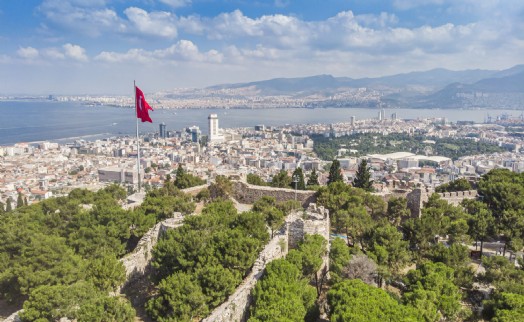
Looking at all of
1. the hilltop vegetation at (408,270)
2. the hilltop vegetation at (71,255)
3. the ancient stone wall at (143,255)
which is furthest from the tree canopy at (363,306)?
the ancient stone wall at (143,255)

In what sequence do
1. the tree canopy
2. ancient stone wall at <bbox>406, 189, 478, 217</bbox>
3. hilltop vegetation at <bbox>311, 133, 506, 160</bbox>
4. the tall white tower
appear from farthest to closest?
1. the tall white tower
2. hilltop vegetation at <bbox>311, 133, 506, 160</bbox>
3. ancient stone wall at <bbox>406, 189, 478, 217</bbox>
4. the tree canopy

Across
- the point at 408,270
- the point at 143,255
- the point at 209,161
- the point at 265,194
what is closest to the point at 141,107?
the point at 265,194

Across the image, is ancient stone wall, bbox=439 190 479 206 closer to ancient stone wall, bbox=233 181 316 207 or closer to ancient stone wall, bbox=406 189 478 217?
ancient stone wall, bbox=406 189 478 217

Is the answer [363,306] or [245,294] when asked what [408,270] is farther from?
[245,294]

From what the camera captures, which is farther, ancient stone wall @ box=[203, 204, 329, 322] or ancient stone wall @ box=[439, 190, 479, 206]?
ancient stone wall @ box=[439, 190, 479, 206]

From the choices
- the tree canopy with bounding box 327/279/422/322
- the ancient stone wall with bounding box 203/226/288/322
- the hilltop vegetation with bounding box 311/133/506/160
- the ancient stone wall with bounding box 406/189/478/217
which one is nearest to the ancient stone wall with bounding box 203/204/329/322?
the ancient stone wall with bounding box 203/226/288/322

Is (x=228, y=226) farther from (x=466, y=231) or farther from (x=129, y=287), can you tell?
(x=466, y=231)
